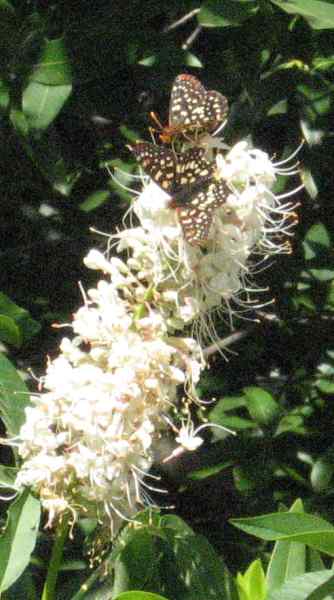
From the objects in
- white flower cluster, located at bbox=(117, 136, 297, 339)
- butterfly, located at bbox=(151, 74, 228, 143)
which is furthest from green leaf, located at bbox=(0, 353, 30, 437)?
butterfly, located at bbox=(151, 74, 228, 143)

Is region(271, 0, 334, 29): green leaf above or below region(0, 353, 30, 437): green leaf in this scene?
above

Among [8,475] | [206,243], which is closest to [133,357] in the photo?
[206,243]

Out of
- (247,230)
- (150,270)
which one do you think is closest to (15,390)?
(150,270)

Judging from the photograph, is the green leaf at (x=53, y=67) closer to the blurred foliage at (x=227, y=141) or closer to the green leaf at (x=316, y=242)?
the blurred foliage at (x=227, y=141)

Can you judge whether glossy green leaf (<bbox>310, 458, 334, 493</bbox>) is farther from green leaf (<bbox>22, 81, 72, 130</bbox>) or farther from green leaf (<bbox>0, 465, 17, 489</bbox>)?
green leaf (<bbox>22, 81, 72, 130</bbox>)

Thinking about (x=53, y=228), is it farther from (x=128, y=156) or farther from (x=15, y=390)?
(x=15, y=390)

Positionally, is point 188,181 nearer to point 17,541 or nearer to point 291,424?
point 17,541
